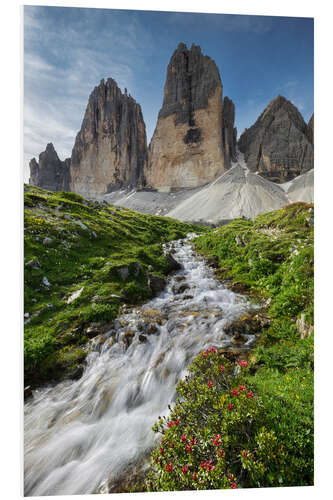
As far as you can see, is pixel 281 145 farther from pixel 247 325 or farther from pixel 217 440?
pixel 217 440

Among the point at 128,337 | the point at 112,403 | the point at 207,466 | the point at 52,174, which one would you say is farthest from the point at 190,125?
the point at 207,466

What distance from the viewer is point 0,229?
12.7ft

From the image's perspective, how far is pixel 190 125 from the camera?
72000 millimetres

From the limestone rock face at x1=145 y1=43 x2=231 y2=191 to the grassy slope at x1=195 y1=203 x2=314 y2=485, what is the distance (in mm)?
66478

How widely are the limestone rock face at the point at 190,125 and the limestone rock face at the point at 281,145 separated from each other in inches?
507

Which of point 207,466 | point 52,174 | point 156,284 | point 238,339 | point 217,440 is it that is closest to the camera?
point 207,466

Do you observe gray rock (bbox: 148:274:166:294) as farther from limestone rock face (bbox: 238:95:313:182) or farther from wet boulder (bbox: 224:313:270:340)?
limestone rock face (bbox: 238:95:313:182)

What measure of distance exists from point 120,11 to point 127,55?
1.22 meters

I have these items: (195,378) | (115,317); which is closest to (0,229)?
(115,317)

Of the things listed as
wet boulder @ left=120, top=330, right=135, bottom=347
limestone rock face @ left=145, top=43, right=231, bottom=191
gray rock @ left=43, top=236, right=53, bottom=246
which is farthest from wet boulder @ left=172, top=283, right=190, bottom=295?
limestone rock face @ left=145, top=43, right=231, bottom=191

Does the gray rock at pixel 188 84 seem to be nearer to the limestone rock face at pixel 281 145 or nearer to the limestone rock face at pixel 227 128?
the limestone rock face at pixel 227 128

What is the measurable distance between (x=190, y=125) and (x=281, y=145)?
29.8m

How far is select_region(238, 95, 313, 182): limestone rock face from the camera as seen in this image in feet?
217

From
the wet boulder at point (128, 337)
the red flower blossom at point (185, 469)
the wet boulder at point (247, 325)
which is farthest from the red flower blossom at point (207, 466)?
the wet boulder at point (128, 337)
